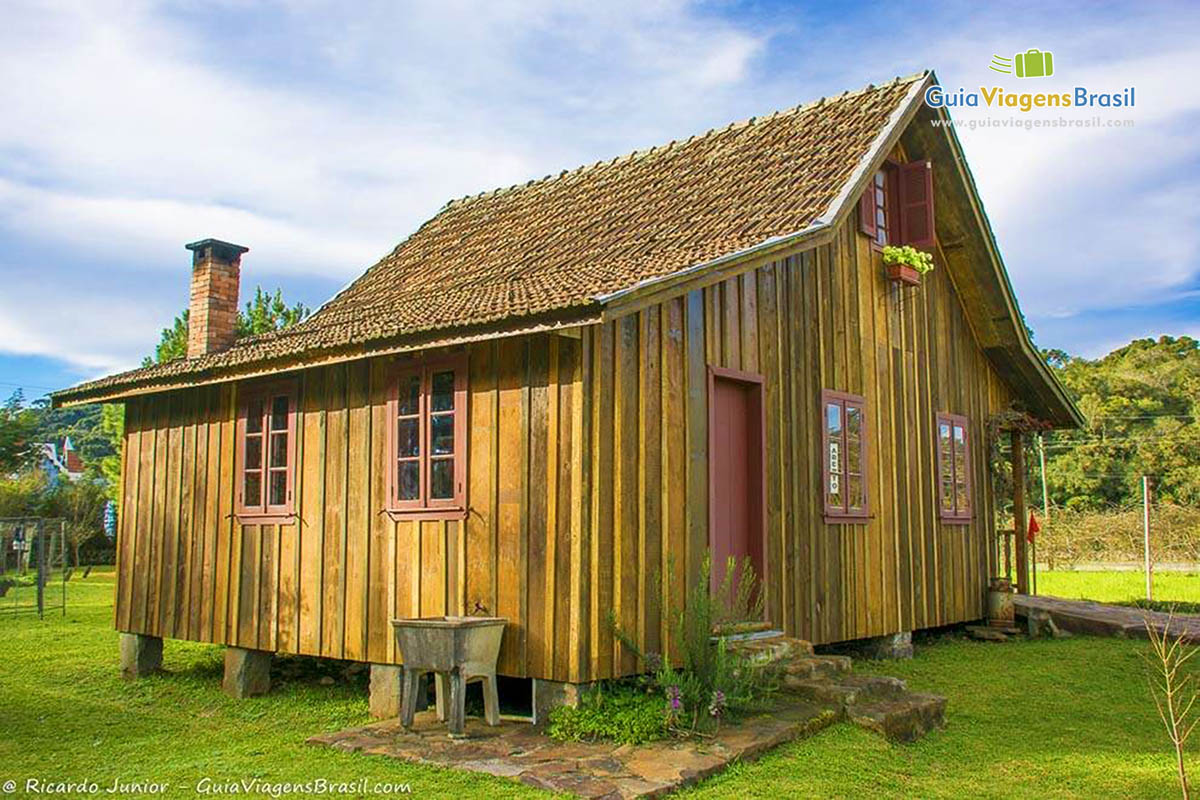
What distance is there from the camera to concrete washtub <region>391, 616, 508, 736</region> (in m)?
7.62

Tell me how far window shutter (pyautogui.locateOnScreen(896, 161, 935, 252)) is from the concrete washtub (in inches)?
266

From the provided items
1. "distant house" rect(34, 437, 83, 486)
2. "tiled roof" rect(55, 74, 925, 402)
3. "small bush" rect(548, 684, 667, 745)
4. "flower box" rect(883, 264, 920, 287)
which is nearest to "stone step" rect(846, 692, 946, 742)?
"small bush" rect(548, 684, 667, 745)

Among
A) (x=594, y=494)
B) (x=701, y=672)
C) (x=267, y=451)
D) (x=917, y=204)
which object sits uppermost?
(x=917, y=204)

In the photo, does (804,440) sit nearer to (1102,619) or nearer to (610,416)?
(610,416)

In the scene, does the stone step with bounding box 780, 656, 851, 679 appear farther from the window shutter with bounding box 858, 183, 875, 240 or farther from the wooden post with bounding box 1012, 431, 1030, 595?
the wooden post with bounding box 1012, 431, 1030, 595

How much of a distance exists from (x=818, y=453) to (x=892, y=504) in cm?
169

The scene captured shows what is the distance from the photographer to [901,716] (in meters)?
7.91

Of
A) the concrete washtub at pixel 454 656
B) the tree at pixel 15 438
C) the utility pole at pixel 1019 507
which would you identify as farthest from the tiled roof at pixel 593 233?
the tree at pixel 15 438

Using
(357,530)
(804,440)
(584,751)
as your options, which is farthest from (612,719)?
(804,440)

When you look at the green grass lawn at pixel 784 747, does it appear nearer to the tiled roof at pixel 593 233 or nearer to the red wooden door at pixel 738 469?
the red wooden door at pixel 738 469

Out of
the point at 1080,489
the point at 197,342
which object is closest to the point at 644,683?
the point at 197,342

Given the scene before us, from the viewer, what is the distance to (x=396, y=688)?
895cm

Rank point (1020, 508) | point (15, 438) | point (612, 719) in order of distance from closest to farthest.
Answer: point (612, 719), point (1020, 508), point (15, 438)

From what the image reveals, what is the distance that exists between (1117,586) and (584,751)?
1647 centimetres
